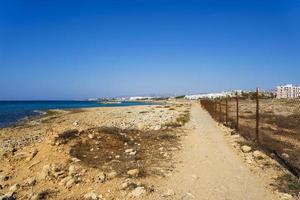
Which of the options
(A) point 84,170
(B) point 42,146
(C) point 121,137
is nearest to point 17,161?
(B) point 42,146

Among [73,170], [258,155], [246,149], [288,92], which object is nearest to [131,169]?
[73,170]

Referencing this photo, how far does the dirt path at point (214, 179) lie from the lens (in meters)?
8.16

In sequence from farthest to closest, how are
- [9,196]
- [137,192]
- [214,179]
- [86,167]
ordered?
[86,167] < [214,179] < [9,196] < [137,192]

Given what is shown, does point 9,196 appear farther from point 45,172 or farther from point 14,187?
point 45,172

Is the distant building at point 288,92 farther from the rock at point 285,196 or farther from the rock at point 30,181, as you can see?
the rock at point 30,181

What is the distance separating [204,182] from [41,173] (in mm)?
4713

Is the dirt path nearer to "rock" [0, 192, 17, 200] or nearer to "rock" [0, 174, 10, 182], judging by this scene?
"rock" [0, 192, 17, 200]

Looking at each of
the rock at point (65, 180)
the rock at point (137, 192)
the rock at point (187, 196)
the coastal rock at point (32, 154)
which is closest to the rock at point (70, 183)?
the rock at point (65, 180)

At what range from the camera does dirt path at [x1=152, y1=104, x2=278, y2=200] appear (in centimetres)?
816

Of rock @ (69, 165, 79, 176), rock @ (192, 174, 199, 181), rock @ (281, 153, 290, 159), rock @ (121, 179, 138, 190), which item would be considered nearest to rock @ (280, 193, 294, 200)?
rock @ (192, 174, 199, 181)

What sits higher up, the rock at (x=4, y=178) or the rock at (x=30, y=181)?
the rock at (x=30, y=181)

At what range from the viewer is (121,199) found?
8.14 metres

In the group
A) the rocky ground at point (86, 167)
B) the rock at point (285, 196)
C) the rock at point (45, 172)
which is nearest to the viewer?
the rock at point (285, 196)

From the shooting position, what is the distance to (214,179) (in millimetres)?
9492
